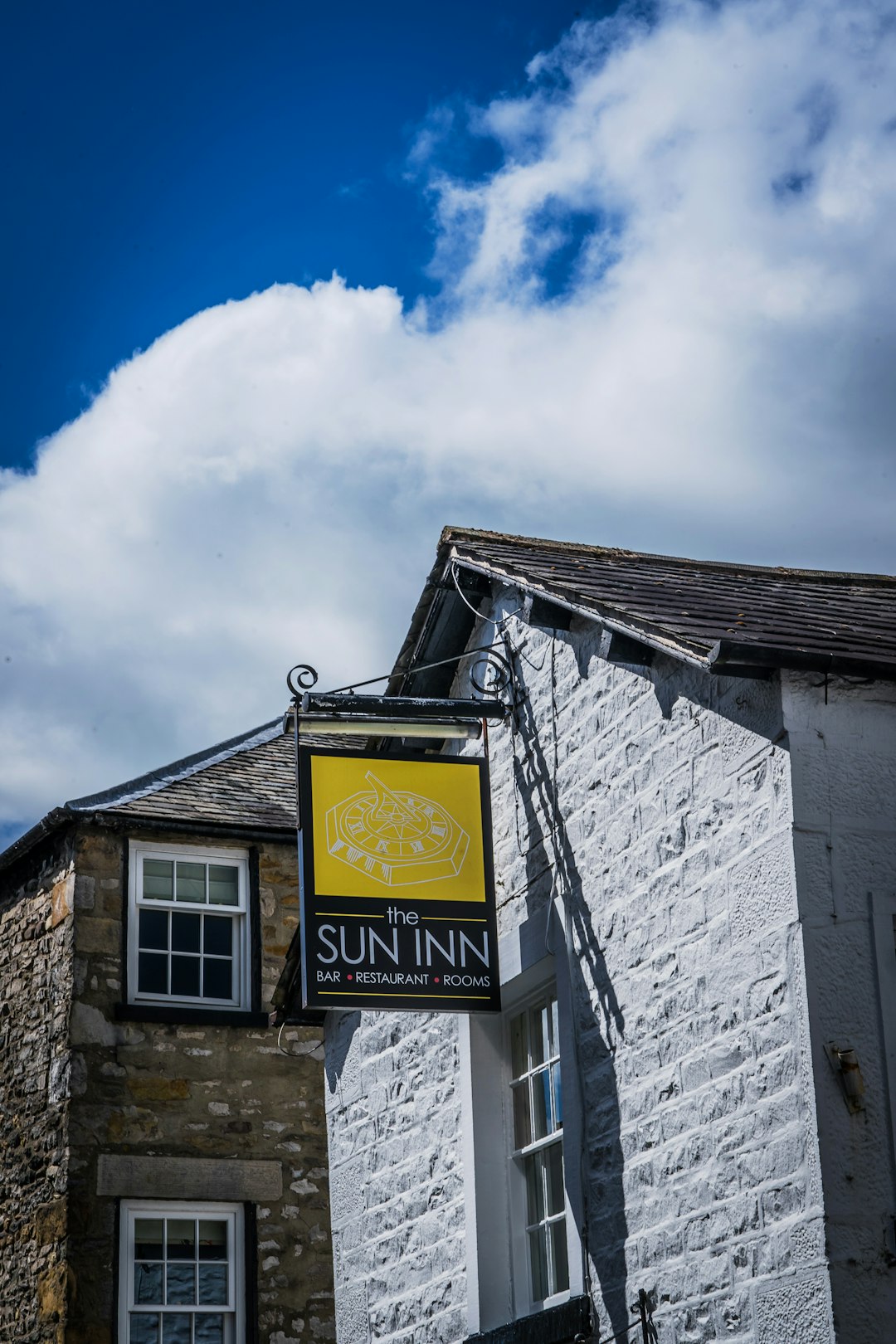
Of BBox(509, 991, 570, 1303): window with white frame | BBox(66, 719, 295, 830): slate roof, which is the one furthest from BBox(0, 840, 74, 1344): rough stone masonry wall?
BBox(509, 991, 570, 1303): window with white frame

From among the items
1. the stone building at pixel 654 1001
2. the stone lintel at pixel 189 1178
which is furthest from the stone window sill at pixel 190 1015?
the stone building at pixel 654 1001

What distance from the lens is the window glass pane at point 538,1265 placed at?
855cm

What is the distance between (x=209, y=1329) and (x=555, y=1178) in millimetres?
6477

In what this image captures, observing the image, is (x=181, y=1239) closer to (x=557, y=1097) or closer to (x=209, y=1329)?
(x=209, y=1329)

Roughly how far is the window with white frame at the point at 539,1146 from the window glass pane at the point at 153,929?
6.39 m

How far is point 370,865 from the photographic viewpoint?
8.41m

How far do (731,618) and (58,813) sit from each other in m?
8.54

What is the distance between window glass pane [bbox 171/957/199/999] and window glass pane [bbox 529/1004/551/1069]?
6.46 m

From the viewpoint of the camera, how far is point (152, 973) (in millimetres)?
14812

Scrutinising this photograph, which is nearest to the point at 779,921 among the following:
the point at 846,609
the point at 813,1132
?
the point at 813,1132

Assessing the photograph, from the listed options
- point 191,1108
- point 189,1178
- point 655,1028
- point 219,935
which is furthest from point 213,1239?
point 655,1028

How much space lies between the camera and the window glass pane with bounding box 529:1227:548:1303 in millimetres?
8547

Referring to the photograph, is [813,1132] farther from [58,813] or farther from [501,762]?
[58,813]

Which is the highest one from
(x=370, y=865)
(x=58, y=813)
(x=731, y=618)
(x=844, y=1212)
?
(x=58, y=813)
